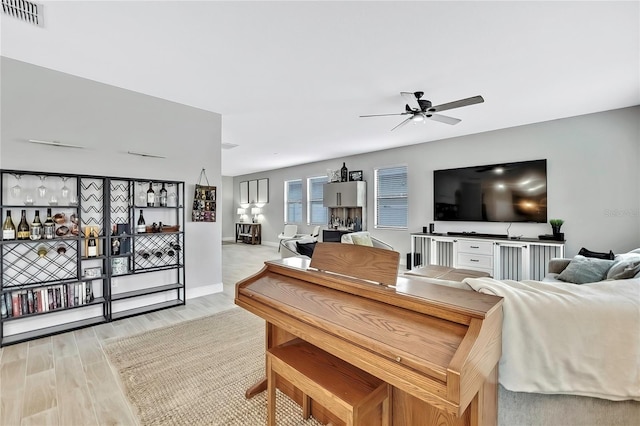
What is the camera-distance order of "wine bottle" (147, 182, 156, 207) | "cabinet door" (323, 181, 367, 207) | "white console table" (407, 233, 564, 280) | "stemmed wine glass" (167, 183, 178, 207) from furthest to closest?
"cabinet door" (323, 181, 367, 207)
"white console table" (407, 233, 564, 280)
"stemmed wine glass" (167, 183, 178, 207)
"wine bottle" (147, 182, 156, 207)

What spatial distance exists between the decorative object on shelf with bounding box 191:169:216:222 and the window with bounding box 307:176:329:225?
442 cm

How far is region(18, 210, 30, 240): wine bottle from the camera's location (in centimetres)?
261

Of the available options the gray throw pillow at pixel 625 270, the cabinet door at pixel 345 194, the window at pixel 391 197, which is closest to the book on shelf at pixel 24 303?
the gray throw pillow at pixel 625 270

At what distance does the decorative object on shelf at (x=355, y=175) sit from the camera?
7035 millimetres

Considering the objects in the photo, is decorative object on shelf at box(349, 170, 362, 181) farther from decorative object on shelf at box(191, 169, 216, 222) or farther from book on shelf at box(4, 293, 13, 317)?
book on shelf at box(4, 293, 13, 317)

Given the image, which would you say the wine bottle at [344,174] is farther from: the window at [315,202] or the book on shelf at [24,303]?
the book on shelf at [24,303]

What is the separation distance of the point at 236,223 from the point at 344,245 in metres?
10.3

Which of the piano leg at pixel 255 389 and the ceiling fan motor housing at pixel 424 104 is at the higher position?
the ceiling fan motor housing at pixel 424 104

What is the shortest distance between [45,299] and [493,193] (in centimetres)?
622

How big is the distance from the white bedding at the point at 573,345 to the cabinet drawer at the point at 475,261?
12.3 feet

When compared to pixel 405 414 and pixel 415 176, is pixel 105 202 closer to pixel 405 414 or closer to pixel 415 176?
pixel 405 414

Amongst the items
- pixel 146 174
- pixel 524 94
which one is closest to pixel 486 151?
pixel 524 94

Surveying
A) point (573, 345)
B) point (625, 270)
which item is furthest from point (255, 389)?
point (625, 270)

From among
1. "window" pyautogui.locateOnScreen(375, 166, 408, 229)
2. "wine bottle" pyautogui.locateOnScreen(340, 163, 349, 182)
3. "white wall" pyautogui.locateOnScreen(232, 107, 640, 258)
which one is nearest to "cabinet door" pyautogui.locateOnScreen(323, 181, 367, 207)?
"wine bottle" pyautogui.locateOnScreen(340, 163, 349, 182)
